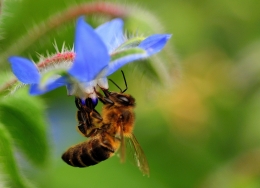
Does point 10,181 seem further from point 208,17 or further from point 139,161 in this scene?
point 208,17

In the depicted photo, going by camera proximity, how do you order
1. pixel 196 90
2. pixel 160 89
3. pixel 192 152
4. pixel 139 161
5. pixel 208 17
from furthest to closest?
pixel 208 17 < pixel 196 90 < pixel 192 152 < pixel 160 89 < pixel 139 161

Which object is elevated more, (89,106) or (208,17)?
(208,17)

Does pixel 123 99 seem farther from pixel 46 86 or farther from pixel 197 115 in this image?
pixel 197 115

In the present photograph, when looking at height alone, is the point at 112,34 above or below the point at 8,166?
above

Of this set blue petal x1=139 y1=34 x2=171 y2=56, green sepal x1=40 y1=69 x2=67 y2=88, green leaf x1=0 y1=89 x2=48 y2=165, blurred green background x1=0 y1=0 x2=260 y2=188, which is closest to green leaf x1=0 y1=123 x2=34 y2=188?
green leaf x1=0 y1=89 x2=48 y2=165

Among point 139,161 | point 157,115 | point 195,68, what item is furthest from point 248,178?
point 139,161

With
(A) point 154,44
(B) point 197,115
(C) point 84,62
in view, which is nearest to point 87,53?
(C) point 84,62

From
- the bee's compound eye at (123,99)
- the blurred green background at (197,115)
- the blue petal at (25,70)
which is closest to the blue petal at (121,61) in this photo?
the blue petal at (25,70)
